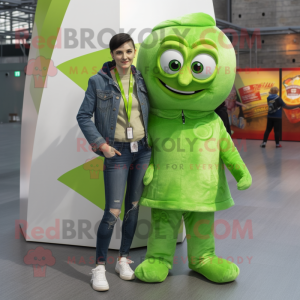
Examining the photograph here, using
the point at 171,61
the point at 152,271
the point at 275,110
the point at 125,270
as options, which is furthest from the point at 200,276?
the point at 275,110

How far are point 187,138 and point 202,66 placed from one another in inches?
18.6

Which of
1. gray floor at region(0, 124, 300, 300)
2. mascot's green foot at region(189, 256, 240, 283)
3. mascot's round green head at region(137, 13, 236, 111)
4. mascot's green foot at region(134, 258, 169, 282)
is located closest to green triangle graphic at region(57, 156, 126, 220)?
gray floor at region(0, 124, 300, 300)

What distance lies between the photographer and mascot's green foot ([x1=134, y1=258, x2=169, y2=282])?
2.93m

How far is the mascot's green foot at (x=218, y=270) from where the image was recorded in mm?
A: 2930

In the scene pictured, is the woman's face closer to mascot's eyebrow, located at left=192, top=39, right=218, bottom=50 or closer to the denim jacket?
the denim jacket

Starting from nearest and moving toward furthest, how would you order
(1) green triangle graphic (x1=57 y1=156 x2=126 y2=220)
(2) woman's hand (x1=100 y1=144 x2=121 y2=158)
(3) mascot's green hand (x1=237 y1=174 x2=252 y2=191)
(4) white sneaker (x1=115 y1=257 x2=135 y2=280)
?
(2) woman's hand (x1=100 y1=144 x2=121 y2=158), (3) mascot's green hand (x1=237 y1=174 x2=252 y2=191), (4) white sneaker (x1=115 y1=257 x2=135 y2=280), (1) green triangle graphic (x1=57 y1=156 x2=126 y2=220)

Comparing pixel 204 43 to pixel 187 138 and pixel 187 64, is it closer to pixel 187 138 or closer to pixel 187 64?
pixel 187 64

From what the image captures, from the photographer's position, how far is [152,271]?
293 cm

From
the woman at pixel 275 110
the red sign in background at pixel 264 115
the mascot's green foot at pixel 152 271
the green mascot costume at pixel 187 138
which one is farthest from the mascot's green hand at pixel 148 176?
the red sign in background at pixel 264 115

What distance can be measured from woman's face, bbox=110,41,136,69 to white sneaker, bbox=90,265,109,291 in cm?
129

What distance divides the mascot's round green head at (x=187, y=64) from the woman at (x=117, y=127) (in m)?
0.12

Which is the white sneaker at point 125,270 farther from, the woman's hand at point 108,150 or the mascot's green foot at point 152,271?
the woman's hand at point 108,150

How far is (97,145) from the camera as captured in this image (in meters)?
2.62

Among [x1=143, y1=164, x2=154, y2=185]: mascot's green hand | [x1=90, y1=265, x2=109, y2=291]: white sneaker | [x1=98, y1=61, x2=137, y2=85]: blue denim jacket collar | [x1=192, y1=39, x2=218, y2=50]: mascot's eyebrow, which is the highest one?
[x1=192, y1=39, x2=218, y2=50]: mascot's eyebrow
